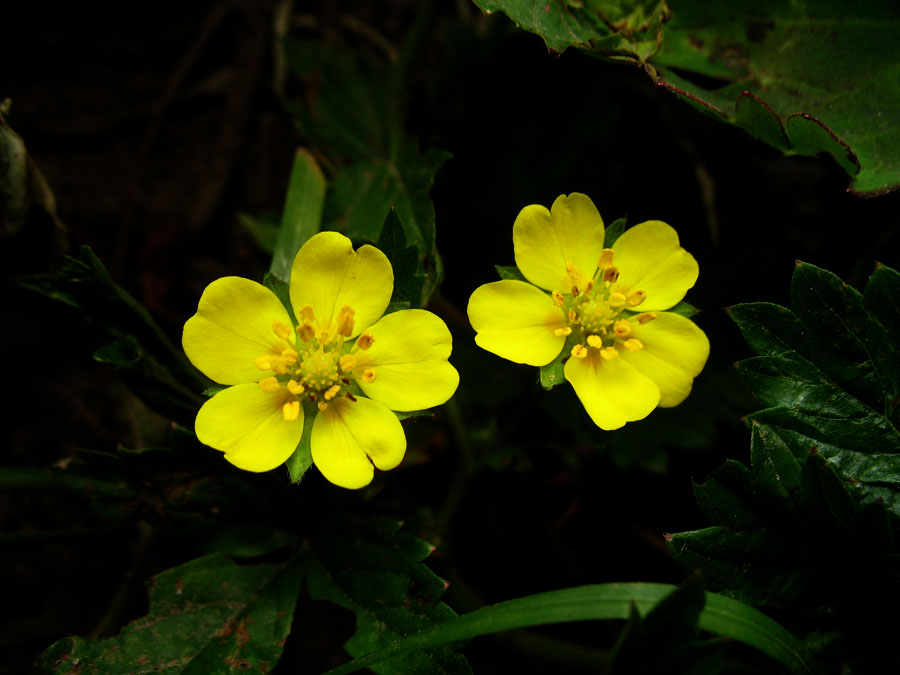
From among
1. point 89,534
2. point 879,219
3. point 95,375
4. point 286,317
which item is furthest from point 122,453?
point 879,219

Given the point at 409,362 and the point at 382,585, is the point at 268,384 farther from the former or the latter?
the point at 382,585

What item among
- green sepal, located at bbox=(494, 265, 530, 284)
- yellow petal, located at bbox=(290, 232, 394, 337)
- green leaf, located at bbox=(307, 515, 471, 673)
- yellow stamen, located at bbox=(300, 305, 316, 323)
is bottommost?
green leaf, located at bbox=(307, 515, 471, 673)

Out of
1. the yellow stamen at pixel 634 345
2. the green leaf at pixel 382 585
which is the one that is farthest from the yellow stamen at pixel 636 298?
the green leaf at pixel 382 585

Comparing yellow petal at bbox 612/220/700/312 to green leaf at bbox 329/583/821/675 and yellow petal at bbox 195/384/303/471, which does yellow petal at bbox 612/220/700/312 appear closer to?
green leaf at bbox 329/583/821/675

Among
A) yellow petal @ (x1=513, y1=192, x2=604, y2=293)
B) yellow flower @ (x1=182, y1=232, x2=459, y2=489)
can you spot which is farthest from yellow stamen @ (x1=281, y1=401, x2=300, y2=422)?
yellow petal @ (x1=513, y1=192, x2=604, y2=293)

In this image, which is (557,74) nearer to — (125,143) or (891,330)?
(891,330)
